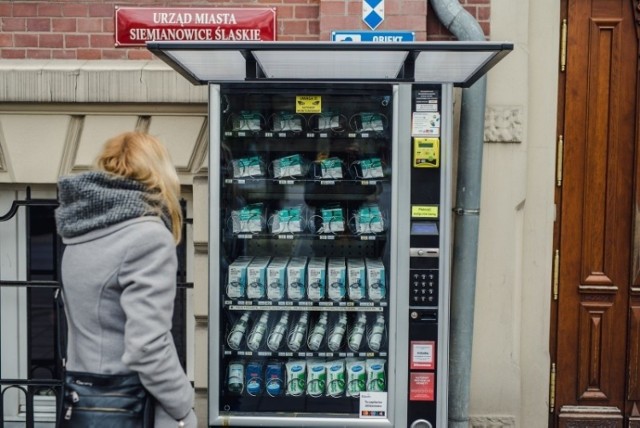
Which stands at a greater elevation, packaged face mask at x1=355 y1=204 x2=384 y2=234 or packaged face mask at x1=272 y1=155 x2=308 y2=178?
packaged face mask at x1=272 y1=155 x2=308 y2=178

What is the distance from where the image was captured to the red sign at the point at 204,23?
16.1 ft

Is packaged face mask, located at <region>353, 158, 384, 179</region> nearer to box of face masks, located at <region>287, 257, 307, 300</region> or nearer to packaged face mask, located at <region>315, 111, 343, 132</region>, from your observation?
packaged face mask, located at <region>315, 111, 343, 132</region>

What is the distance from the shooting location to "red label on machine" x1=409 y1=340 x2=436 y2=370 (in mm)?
4129

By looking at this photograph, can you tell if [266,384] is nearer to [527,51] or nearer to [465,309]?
[465,309]

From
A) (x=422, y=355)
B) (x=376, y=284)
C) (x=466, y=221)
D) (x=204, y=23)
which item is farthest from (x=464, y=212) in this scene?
(x=204, y=23)

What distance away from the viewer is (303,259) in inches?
179

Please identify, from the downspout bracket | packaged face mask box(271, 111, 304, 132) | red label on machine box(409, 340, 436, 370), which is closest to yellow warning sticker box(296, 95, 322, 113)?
packaged face mask box(271, 111, 304, 132)

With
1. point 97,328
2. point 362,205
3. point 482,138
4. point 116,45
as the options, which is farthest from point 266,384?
point 116,45

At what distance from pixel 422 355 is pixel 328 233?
875mm

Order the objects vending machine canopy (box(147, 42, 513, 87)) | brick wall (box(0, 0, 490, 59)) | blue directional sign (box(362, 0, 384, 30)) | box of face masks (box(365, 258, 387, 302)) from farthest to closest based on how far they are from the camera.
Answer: brick wall (box(0, 0, 490, 59)) → blue directional sign (box(362, 0, 384, 30)) → box of face masks (box(365, 258, 387, 302)) → vending machine canopy (box(147, 42, 513, 87))

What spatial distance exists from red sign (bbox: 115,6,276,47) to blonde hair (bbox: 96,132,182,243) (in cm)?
186

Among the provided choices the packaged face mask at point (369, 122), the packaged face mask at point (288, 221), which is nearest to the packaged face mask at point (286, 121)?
the packaged face mask at point (369, 122)

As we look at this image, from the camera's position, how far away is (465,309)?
4.73 m

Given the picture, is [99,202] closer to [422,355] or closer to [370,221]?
[370,221]
